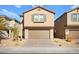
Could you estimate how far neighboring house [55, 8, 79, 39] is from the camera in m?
6.53

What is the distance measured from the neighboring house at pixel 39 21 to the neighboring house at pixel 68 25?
0.68 feet

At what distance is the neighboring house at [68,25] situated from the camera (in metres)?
6.53

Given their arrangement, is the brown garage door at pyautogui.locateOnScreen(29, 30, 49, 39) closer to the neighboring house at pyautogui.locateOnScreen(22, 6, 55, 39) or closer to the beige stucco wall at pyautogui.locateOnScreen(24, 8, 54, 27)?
the neighboring house at pyautogui.locateOnScreen(22, 6, 55, 39)

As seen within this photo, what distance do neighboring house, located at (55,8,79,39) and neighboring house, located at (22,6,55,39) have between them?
209mm

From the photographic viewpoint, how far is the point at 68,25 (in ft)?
21.6

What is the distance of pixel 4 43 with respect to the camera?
6.54 meters

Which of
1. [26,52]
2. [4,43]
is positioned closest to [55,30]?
[26,52]

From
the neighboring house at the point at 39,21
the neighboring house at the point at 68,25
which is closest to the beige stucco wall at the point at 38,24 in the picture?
the neighboring house at the point at 39,21

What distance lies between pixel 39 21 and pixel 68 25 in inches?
34.5

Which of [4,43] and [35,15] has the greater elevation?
[35,15]

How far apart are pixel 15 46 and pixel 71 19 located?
1853 millimetres

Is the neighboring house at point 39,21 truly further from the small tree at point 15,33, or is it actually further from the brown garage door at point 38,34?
the small tree at point 15,33
